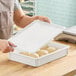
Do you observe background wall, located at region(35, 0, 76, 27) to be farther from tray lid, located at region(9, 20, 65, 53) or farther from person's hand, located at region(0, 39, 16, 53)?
person's hand, located at region(0, 39, 16, 53)

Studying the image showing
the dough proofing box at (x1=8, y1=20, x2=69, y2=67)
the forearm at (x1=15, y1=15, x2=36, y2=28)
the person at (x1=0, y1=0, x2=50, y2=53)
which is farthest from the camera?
the forearm at (x1=15, y1=15, x2=36, y2=28)

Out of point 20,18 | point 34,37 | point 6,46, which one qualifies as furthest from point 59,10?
point 6,46

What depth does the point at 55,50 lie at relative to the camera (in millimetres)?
1554

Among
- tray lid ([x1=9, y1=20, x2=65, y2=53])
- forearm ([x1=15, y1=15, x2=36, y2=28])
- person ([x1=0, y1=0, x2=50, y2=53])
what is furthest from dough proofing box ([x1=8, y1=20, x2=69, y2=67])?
forearm ([x1=15, y1=15, x2=36, y2=28])

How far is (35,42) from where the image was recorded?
1479 millimetres

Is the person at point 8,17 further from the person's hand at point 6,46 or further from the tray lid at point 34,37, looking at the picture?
the person's hand at point 6,46

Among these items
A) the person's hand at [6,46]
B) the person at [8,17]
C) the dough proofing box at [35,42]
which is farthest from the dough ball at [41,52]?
the person at [8,17]

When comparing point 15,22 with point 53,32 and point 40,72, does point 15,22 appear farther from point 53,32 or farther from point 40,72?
point 40,72

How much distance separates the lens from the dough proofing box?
141 cm

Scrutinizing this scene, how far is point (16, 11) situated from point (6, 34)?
29 centimetres

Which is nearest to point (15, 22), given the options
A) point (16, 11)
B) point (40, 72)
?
point (16, 11)

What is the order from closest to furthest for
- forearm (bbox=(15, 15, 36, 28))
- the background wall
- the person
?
1. the person
2. forearm (bbox=(15, 15, 36, 28))
3. the background wall

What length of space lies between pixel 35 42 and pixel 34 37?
5 centimetres

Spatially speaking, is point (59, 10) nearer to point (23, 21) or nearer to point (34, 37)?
point (23, 21)
